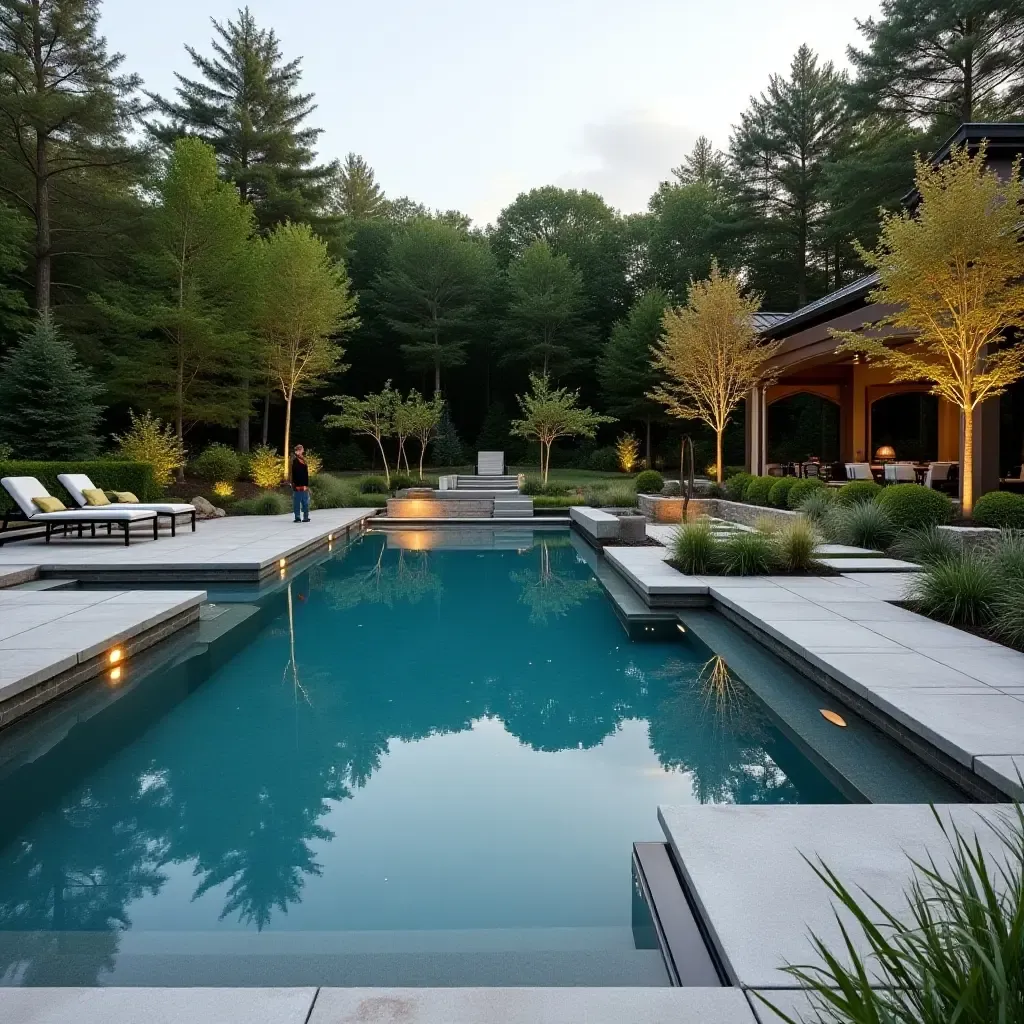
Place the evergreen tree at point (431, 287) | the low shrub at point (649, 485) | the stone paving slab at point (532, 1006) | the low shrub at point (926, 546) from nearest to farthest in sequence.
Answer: the stone paving slab at point (532, 1006) → the low shrub at point (926, 546) → the low shrub at point (649, 485) → the evergreen tree at point (431, 287)

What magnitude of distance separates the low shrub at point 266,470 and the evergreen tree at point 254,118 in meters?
8.86

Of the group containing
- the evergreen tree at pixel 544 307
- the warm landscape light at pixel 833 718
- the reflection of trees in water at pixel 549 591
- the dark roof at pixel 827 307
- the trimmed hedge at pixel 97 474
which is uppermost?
the evergreen tree at pixel 544 307

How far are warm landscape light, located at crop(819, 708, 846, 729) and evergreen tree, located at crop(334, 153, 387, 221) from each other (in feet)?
132

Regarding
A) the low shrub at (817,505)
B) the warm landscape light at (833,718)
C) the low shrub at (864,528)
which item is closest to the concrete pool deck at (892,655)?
the warm landscape light at (833,718)

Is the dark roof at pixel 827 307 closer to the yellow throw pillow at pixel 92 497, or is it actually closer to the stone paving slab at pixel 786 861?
the stone paving slab at pixel 786 861

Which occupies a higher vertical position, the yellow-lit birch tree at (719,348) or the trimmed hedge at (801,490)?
the yellow-lit birch tree at (719,348)

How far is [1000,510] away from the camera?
8922 mm

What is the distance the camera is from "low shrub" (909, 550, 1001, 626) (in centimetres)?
586

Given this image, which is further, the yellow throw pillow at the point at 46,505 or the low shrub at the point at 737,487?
the low shrub at the point at 737,487

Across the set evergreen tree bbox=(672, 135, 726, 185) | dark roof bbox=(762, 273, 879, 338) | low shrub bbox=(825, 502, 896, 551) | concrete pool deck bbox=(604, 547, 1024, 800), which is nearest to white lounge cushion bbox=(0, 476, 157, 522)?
concrete pool deck bbox=(604, 547, 1024, 800)

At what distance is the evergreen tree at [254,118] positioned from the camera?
24.5 meters

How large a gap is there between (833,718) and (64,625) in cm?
524

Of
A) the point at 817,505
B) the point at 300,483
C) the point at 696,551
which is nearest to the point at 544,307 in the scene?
the point at 300,483

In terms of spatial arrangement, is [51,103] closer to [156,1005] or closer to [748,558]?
[748,558]
